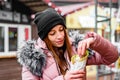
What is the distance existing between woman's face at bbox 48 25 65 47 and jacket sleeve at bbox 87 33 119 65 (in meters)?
0.17

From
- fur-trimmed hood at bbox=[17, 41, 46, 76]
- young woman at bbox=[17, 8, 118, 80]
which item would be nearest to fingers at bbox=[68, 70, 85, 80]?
young woman at bbox=[17, 8, 118, 80]

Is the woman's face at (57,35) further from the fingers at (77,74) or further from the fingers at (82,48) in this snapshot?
the fingers at (77,74)

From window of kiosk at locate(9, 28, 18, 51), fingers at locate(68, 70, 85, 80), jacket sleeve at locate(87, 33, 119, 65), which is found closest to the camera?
fingers at locate(68, 70, 85, 80)

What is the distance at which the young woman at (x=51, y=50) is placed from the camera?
174cm

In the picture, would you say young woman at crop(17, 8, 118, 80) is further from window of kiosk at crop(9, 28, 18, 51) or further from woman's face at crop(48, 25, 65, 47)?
window of kiosk at crop(9, 28, 18, 51)

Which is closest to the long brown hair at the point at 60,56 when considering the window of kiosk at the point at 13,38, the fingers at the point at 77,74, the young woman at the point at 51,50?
the young woman at the point at 51,50

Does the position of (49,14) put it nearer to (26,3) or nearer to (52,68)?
(52,68)

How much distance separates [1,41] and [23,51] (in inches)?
157

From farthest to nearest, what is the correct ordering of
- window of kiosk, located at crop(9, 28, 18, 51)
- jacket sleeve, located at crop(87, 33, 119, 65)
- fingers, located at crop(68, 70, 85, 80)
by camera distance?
1. window of kiosk, located at crop(9, 28, 18, 51)
2. jacket sleeve, located at crop(87, 33, 119, 65)
3. fingers, located at crop(68, 70, 85, 80)

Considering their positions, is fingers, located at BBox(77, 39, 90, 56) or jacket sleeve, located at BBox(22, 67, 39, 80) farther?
jacket sleeve, located at BBox(22, 67, 39, 80)

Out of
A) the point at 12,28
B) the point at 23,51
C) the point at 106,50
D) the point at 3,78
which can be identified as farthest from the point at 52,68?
the point at 12,28

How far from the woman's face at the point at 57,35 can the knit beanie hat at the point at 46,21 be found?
3 cm

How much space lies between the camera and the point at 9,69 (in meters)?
5.73

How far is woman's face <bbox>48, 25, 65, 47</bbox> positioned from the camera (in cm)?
173
